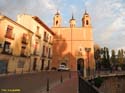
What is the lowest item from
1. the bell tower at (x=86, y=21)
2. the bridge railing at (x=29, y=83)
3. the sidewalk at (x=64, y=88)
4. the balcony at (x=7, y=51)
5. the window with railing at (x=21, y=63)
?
the sidewalk at (x=64, y=88)

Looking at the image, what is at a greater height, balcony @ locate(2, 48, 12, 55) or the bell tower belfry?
the bell tower belfry

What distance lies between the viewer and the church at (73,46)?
48062 millimetres

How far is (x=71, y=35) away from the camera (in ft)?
164

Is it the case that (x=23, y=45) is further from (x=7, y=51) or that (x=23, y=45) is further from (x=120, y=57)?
(x=120, y=57)

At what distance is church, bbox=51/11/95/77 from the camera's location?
48.1 meters

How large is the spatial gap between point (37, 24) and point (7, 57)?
11.5 m

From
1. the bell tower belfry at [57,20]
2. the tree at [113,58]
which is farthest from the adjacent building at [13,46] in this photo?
the tree at [113,58]

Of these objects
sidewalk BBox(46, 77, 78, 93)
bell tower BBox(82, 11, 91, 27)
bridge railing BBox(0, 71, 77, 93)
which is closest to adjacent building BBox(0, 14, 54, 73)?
bridge railing BBox(0, 71, 77, 93)

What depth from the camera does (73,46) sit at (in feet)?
162

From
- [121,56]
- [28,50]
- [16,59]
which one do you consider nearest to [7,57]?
[16,59]

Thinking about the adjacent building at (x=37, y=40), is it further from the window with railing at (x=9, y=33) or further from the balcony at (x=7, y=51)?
the balcony at (x=7, y=51)

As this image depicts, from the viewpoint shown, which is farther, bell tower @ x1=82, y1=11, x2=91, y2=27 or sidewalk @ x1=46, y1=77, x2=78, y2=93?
bell tower @ x1=82, y1=11, x2=91, y2=27

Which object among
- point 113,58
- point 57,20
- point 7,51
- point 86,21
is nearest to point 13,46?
point 7,51

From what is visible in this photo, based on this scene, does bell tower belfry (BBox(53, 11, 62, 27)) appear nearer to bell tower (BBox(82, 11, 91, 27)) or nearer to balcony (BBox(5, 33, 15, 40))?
bell tower (BBox(82, 11, 91, 27))
